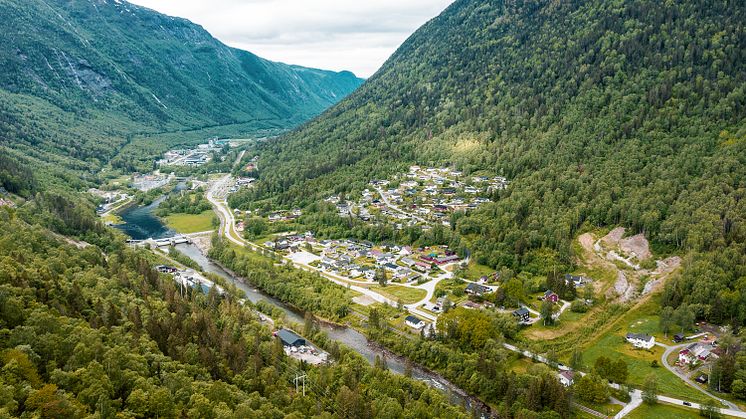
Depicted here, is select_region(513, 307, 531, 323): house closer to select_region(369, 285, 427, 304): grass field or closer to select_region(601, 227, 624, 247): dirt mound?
select_region(369, 285, 427, 304): grass field

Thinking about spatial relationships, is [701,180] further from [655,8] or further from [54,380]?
[54,380]

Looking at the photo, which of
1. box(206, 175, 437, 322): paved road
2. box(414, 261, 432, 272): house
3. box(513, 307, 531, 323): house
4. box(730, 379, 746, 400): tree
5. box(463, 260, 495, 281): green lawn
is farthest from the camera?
box(414, 261, 432, 272): house

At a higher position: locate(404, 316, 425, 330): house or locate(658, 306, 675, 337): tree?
locate(658, 306, 675, 337): tree

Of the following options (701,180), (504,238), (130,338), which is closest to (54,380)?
(130,338)

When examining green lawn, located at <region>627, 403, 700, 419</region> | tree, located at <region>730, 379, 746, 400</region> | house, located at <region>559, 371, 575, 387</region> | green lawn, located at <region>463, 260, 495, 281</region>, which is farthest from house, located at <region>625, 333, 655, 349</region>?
green lawn, located at <region>463, 260, 495, 281</region>

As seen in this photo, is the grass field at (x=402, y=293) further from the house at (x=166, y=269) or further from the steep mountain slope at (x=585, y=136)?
the house at (x=166, y=269)

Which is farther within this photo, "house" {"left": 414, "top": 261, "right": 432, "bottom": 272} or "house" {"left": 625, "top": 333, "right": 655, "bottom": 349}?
"house" {"left": 414, "top": 261, "right": 432, "bottom": 272}

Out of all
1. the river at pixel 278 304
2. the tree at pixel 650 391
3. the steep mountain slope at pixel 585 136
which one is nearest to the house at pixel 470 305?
the river at pixel 278 304

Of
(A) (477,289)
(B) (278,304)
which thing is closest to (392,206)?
(A) (477,289)

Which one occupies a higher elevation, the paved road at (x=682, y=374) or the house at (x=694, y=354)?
the house at (x=694, y=354)
